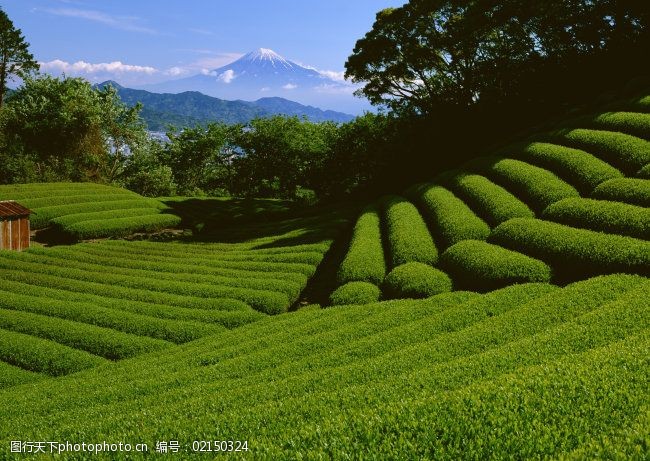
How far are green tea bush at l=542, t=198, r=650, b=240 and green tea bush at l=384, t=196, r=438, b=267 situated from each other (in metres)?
5.95

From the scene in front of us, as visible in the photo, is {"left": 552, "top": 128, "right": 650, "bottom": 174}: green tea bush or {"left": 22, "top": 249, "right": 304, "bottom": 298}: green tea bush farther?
{"left": 552, "top": 128, "right": 650, "bottom": 174}: green tea bush

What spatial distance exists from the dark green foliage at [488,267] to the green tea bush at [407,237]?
1.79 m

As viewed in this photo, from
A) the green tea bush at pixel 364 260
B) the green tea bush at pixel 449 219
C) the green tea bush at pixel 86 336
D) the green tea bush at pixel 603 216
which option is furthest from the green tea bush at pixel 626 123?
the green tea bush at pixel 86 336

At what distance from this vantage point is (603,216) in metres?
20.6

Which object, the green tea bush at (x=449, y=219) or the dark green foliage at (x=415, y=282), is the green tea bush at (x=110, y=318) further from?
the green tea bush at (x=449, y=219)

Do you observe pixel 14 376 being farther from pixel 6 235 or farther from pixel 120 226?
pixel 120 226

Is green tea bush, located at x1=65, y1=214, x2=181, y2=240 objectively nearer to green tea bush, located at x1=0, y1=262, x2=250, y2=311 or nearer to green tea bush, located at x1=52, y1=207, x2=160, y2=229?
green tea bush, located at x1=52, y1=207, x2=160, y2=229

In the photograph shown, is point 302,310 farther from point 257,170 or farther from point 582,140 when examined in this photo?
point 257,170

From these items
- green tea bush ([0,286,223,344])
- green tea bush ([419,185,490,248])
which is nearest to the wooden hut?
green tea bush ([0,286,223,344])

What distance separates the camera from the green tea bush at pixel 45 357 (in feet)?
59.4

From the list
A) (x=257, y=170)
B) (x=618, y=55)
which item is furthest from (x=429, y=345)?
(x=257, y=170)

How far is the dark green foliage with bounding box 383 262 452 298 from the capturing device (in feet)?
69.4

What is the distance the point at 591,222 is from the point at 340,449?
1806 cm

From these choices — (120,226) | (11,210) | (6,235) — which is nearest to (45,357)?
(6,235)
